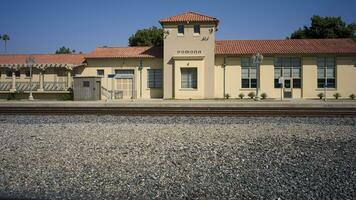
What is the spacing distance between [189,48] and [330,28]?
34152mm

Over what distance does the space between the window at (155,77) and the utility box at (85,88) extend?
219 inches

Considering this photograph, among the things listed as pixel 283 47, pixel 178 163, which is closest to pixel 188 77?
pixel 283 47

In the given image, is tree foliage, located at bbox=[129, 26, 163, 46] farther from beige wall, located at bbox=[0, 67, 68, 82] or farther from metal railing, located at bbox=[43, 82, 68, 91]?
→ metal railing, located at bbox=[43, 82, 68, 91]

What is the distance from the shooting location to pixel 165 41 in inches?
1326

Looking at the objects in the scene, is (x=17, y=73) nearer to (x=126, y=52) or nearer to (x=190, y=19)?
(x=126, y=52)

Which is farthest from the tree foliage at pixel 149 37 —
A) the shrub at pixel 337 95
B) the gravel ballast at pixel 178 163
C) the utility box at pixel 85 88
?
the gravel ballast at pixel 178 163

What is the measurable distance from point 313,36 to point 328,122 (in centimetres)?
4939

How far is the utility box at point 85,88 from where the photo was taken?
31.2m

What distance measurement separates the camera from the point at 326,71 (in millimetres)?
33500

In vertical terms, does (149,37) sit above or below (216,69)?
above

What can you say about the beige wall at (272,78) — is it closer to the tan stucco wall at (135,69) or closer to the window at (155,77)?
the window at (155,77)

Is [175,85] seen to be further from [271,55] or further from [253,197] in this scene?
[253,197]

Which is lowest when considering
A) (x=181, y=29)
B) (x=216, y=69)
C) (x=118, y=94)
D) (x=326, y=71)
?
(x=118, y=94)

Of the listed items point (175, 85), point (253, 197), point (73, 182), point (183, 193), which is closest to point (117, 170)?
point (73, 182)
